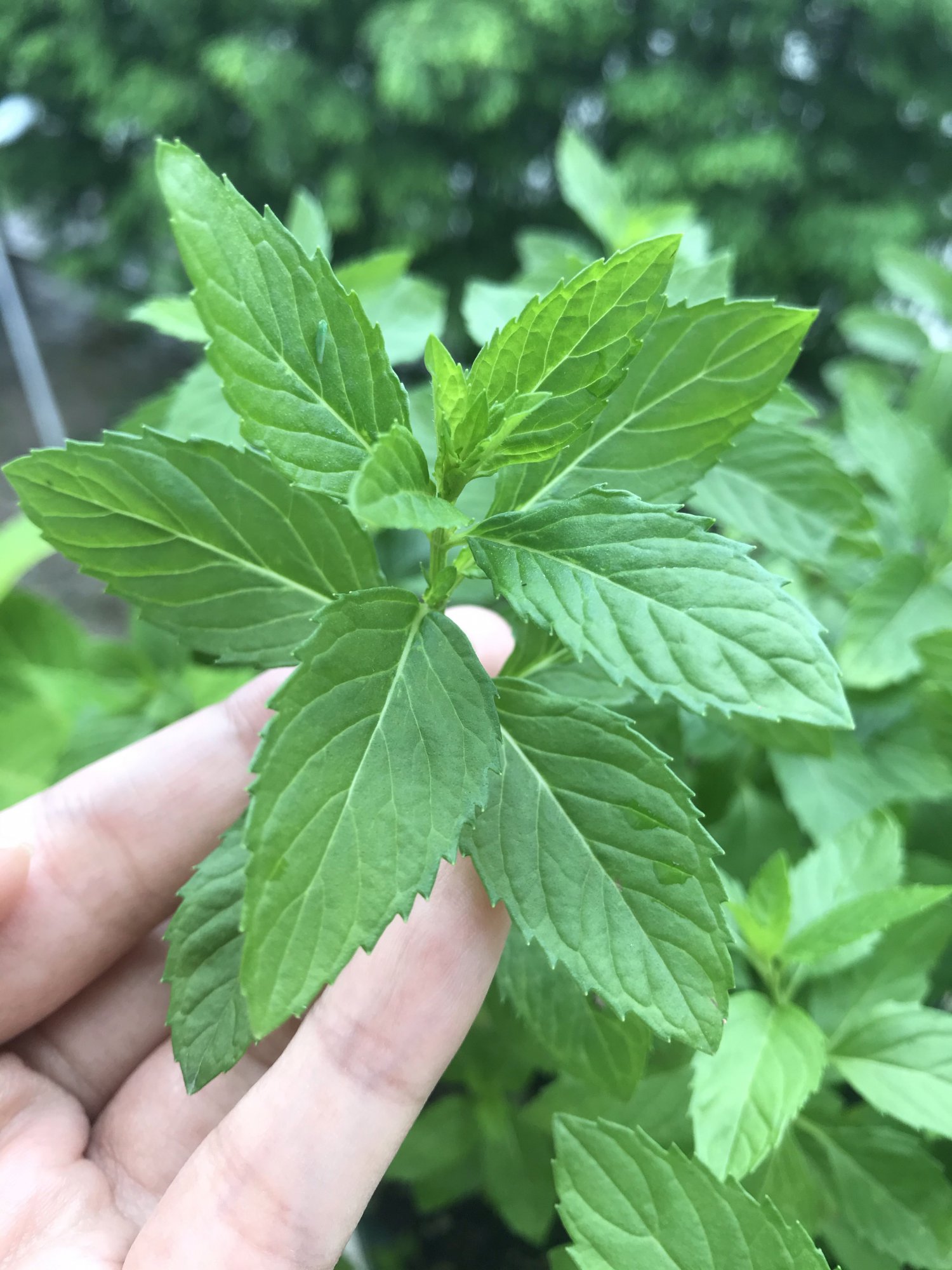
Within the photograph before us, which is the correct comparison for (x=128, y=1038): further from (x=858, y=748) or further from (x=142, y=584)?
(x=858, y=748)

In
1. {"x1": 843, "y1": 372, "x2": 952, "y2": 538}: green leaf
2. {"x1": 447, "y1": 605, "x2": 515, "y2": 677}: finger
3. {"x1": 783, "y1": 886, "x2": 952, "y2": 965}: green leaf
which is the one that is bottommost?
{"x1": 783, "y1": 886, "x2": 952, "y2": 965}: green leaf

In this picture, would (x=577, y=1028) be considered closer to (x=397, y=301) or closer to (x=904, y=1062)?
(x=904, y=1062)

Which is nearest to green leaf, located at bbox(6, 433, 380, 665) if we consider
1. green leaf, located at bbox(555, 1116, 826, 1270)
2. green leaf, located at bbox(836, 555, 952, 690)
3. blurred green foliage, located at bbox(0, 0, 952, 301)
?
green leaf, located at bbox(555, 1116, 826, 1270)

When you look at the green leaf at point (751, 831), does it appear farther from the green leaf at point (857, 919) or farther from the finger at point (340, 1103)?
the finger at point (340, 1103)

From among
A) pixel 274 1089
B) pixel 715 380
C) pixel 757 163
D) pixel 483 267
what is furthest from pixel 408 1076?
pixel 483 267

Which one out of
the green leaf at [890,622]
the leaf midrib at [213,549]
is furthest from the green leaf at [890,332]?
the leaf midrib at [213,549]

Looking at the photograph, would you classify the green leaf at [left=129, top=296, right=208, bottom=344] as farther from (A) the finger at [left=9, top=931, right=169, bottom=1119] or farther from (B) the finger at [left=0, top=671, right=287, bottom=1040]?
(A) the finger at [left=9, top=931, right=169, bottom=1119]
